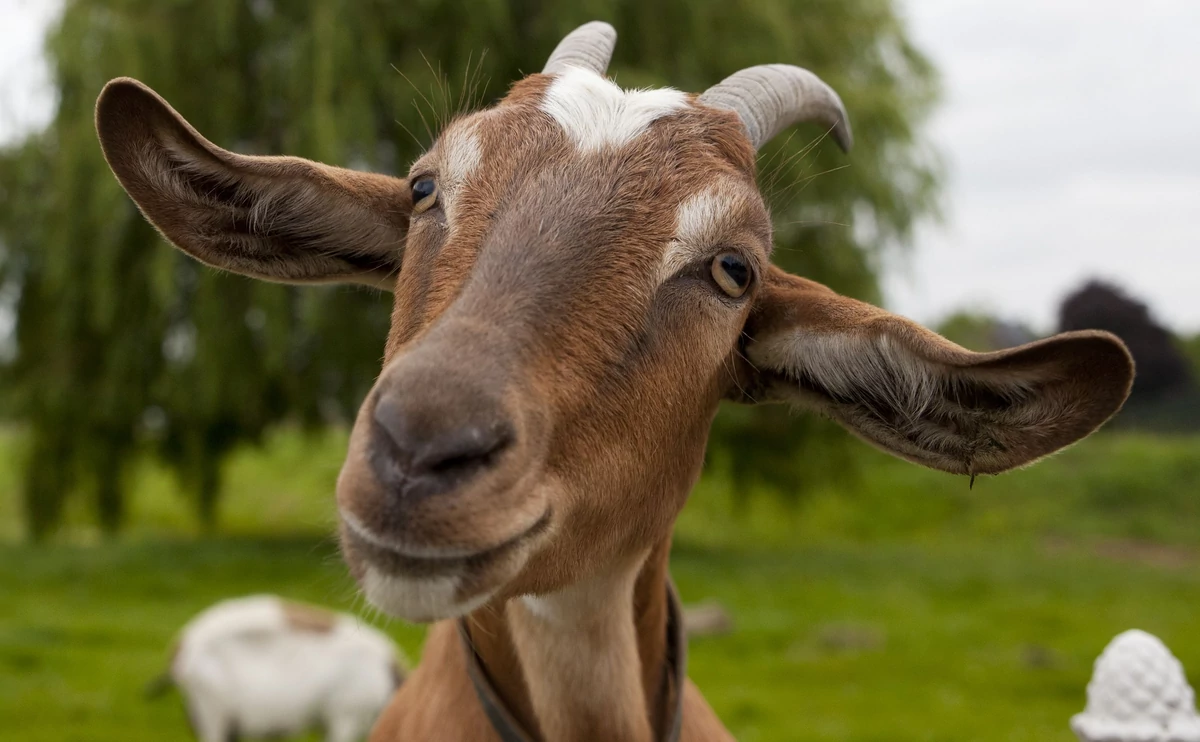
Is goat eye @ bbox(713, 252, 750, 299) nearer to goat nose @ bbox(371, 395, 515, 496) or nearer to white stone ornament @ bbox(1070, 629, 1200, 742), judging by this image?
goat nose @ bbox(371, 395, 515, 496)

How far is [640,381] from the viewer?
2348 millimetres

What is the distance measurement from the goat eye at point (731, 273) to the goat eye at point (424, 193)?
25.8 inches

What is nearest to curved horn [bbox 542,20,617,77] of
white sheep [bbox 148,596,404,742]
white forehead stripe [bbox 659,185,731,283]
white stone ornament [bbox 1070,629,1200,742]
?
white forehead stripe [bbox 659,185,731,283]

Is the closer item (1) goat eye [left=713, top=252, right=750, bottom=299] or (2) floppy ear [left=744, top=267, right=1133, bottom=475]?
(2) floppy ear [left=744, top=267, right=1133, bottom=475]

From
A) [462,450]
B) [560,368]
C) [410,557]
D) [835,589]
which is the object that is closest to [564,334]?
[560,368]

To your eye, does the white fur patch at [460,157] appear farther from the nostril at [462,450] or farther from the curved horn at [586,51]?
the nostril at [462,450]

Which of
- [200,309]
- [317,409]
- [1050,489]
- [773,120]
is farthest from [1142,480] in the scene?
[773,120]

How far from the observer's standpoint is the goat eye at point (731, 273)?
8.14 feet

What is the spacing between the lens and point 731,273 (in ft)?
8.27

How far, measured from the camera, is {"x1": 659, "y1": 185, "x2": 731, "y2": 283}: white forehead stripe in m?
2.42

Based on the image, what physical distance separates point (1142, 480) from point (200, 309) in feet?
52.9

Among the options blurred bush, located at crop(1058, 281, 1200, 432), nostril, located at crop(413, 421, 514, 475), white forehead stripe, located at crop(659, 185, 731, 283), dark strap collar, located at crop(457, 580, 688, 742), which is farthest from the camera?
blurred bush, located at crop(1058, 281, 1200, 432)

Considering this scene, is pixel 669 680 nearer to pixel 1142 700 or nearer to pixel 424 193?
pixel 1142 700

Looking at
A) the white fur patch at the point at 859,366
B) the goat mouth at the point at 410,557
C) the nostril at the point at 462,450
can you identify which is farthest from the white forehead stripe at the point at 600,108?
the goat mouth at the point at 410,557
